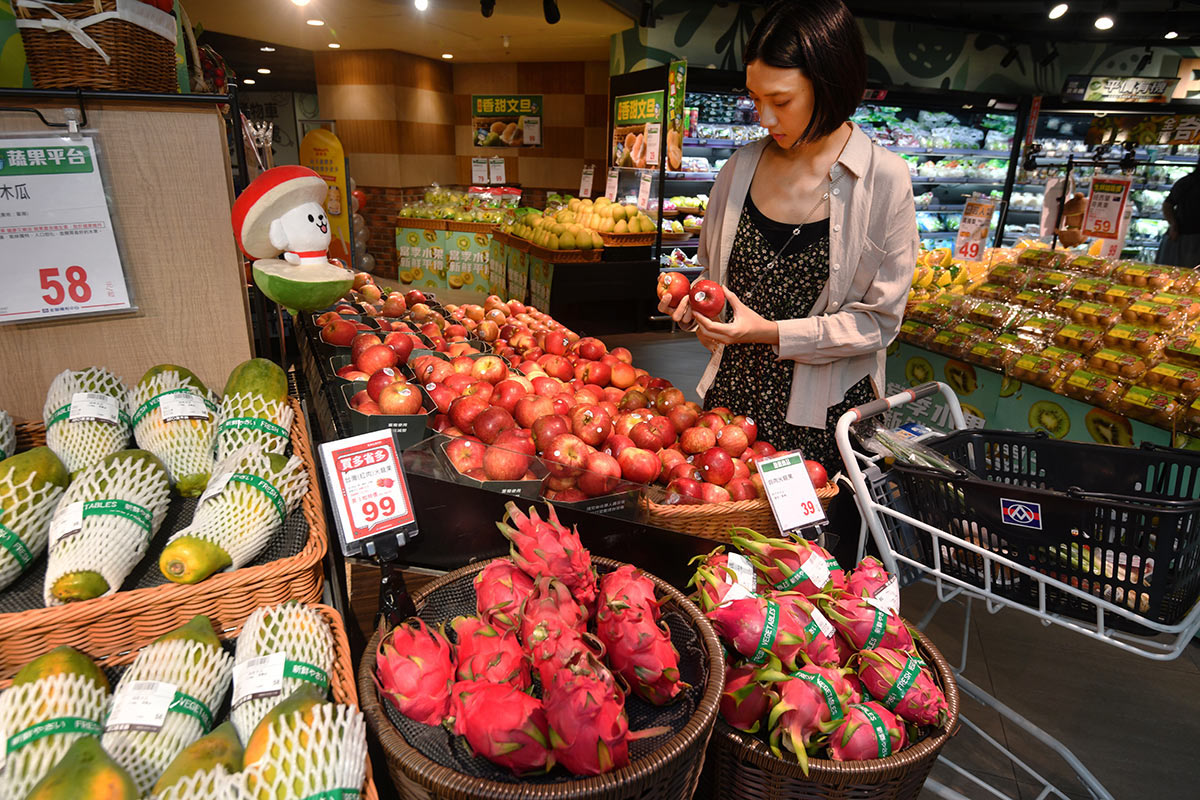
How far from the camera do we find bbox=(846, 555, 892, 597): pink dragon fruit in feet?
3.95

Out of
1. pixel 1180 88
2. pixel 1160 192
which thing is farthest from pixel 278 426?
pixel 1180 88

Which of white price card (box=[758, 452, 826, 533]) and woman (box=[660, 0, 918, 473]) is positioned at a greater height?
woman (box=[660, 0, 918, 473])

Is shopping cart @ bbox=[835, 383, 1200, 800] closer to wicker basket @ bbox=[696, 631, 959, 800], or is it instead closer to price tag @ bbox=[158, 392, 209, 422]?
wicker basket @ bbox=[696, 631, 959, 800]

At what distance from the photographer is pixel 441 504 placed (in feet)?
4.18

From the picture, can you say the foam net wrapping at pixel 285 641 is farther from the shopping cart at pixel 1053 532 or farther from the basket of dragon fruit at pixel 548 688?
the shopping cart at pixel 1053 532

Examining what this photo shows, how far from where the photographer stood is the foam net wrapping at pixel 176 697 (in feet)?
2.69

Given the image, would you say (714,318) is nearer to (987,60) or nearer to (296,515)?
(296,515)

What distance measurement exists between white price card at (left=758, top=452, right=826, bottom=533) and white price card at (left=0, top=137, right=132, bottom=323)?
1.48 meters

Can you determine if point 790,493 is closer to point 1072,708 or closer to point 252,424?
point 252,424

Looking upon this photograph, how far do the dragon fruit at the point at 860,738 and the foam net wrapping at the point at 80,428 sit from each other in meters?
1.30

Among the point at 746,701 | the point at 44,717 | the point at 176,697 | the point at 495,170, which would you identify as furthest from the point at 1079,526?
the point at 495,170

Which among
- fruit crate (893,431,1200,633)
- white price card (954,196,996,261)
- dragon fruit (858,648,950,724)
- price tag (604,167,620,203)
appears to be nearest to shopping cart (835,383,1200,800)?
fruit crate (893,431,1200,633)

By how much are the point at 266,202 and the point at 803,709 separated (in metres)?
1.37

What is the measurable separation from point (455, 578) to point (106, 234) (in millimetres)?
1094
